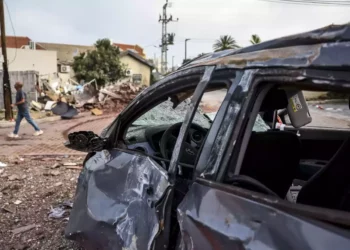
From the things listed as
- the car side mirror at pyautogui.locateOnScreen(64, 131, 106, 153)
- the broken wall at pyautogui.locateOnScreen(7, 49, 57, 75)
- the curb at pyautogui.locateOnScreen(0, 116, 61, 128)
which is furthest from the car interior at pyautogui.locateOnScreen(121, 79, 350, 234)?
the broken wall at pyautogui.locateOnScreen(7, 49, 57, 75)

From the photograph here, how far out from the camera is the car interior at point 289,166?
1753mm

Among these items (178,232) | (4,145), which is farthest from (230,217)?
(4,145)

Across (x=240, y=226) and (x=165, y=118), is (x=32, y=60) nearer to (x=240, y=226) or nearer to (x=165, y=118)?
(x=165, y=118)

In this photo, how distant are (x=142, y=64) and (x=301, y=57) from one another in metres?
47.3

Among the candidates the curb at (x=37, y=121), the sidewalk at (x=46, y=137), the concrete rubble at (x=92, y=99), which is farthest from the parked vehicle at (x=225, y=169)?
the concrete rubble at (x=92, y=99)

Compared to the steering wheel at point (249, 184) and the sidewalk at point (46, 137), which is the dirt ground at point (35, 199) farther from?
the steering wheel at point (249, 184)

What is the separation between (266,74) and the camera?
57.8 inches

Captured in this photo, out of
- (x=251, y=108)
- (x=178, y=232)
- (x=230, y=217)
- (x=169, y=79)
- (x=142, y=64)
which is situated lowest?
(x=178, y=232)

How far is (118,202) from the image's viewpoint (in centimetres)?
217

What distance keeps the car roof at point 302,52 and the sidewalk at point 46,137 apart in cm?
679

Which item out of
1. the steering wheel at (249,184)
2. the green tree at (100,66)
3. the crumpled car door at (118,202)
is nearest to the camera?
the steering wheel at (249,184)

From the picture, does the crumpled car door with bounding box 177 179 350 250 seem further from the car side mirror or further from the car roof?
the car side mirror

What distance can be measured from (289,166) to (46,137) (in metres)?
10.0

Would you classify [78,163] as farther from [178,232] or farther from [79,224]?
[178,232]
